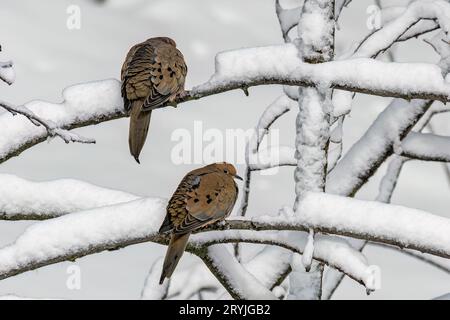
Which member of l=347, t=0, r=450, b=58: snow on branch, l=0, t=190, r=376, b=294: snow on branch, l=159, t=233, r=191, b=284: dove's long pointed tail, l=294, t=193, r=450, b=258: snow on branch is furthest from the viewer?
l=347, t=0, r=450, b=58: snow on branch

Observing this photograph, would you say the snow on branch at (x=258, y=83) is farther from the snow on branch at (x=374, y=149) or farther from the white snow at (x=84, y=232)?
the snow on branch at (x=374, y=149)

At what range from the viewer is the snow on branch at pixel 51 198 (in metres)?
5.80

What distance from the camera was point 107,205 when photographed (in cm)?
555

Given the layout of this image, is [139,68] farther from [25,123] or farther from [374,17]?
[374,17]

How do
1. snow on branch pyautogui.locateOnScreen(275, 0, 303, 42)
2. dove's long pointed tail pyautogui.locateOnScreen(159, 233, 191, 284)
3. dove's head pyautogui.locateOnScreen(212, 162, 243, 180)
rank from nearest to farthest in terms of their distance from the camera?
dove's long pointed tail pyautogui.locateOnScreen(159, 233, 191, 284), dove's head pyautogui.locateOnScreen(212, 162, 243, 180), snow on branch pyautogui.locateOnScreen(275, 0, 303, 42)

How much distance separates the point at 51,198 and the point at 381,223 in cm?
217

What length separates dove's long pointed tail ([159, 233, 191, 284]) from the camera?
4.96 meters

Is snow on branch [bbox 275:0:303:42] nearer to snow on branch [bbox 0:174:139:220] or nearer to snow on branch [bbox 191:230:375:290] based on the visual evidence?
snow on branch [bbox 191:230:375:290]

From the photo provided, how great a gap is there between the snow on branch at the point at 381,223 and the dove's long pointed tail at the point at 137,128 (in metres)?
1.05

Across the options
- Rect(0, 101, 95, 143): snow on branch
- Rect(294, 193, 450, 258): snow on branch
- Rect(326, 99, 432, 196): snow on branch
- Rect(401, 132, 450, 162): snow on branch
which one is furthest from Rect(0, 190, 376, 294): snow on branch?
Rect(401, 132, 450, 162): snow on branch

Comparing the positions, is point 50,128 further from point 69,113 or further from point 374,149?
point 374,149

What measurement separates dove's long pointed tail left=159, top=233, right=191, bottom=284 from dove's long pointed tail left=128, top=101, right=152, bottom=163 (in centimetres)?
53

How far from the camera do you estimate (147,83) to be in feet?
18.3

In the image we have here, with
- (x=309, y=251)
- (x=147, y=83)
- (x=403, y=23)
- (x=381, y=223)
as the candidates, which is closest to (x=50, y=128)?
(x=147, y=83)
